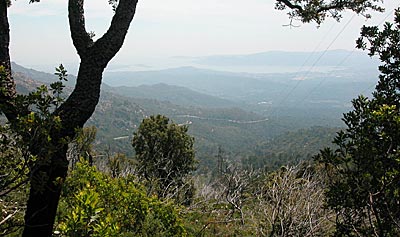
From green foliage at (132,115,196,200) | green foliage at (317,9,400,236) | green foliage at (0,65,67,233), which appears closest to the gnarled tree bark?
green foliage at (0,65,67,233)

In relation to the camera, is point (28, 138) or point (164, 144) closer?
point (28, 138)

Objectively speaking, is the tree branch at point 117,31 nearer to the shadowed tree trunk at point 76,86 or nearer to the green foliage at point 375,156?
the shadowed tree trunk at point 76,86

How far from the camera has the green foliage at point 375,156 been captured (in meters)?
2.93

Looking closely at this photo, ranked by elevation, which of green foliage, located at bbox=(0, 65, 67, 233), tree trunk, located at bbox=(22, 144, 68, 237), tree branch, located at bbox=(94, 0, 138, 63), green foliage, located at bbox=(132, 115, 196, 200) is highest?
tree branch, located at bbox=(94, 0, 138, 63)

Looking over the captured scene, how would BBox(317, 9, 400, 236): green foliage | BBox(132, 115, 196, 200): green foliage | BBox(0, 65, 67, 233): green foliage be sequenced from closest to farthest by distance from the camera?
1. BBox(0, 65, 67, 233): green foliage
2. BBox(317, 9, 400, 236): green foliage
3. BBox(132, 115, 196, 200): green foliage

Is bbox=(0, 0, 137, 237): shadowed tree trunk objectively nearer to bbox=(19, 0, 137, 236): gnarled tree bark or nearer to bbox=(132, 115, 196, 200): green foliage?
bbox=(19, 0, 137, 236): gnarled tree bark

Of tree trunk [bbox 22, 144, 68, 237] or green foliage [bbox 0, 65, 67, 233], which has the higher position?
green foliage [bbox 0, 65, 67, 233]

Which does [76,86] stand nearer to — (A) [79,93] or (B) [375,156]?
(A) [79,93]

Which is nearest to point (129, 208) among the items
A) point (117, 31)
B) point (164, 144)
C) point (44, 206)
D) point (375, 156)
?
point (44, 206)

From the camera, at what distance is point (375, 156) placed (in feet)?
9.97

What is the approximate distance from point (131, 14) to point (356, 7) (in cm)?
271

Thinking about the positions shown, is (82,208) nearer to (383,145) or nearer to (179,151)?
(383,145)

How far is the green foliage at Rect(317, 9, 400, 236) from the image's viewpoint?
2.93 meters

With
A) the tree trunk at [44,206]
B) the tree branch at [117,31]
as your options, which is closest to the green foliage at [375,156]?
the tree branch at [117,31]
